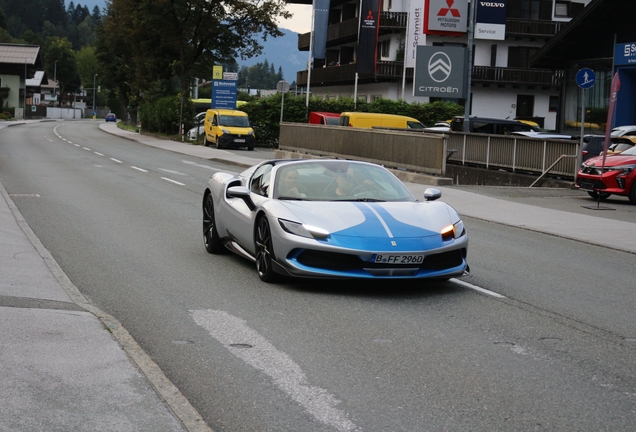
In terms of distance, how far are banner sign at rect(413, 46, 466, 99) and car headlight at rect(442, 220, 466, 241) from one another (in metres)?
22.5

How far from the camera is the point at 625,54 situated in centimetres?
3559

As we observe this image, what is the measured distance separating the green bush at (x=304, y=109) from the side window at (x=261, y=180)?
39706mm

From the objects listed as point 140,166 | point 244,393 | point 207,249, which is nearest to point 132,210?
point 207,249

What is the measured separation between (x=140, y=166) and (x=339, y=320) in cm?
2312

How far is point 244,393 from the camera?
5.36 meters

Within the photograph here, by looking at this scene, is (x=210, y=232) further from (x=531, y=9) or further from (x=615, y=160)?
(x=531, y=9)

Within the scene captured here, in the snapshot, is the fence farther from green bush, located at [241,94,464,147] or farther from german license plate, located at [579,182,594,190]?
green bush, located at [241,94,464,147]

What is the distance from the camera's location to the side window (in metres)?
9.82

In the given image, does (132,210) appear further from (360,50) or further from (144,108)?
(144,108)

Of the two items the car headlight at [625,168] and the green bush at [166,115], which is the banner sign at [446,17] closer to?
the car headlight at [625,168]

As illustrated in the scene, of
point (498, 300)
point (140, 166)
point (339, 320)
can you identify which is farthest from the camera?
point (140, 166)

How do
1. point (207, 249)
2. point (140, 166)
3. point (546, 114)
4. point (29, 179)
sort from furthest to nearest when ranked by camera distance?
point (546, 114), point (140, 166), point (29, 179), point (207, 249)

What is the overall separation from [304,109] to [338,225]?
42.3 meters

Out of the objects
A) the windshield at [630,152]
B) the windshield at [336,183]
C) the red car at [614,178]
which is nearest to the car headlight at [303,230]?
the windshield at [336,183]
